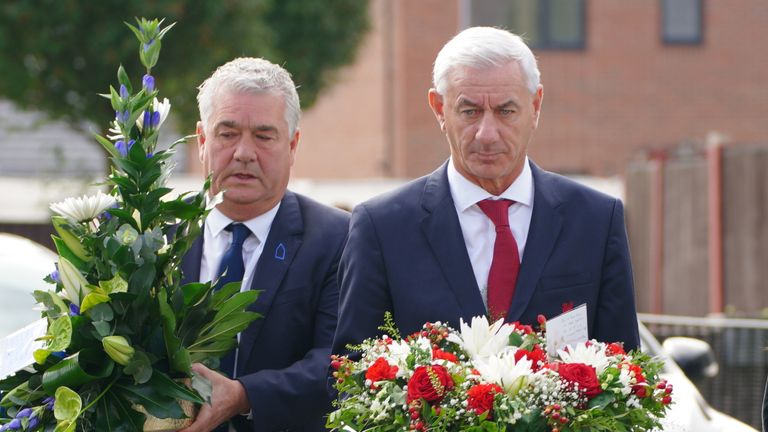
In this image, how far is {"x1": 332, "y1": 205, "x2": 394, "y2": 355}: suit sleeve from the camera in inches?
154

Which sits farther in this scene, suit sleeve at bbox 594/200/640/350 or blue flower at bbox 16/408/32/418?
suit sleeve at bbox 594/200/640/350

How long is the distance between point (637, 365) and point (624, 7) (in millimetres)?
25622

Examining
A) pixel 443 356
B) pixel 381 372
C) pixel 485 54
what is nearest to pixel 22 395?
pixel 381 372

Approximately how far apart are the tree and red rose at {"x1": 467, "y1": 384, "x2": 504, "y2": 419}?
1238 centimetres

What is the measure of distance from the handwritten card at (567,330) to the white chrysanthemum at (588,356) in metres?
0.07

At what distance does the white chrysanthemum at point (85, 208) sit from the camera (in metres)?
3.88

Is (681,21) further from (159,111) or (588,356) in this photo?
(588,356)

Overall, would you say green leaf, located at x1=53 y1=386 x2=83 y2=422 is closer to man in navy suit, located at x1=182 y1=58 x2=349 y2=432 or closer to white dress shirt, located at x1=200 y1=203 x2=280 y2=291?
man in navy suit, located at x1=182 y1=58 x2=349 y2=432

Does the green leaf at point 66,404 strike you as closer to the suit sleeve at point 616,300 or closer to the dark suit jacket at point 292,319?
the dark suit jacket at point 292,319

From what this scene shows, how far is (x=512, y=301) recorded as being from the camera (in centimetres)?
388

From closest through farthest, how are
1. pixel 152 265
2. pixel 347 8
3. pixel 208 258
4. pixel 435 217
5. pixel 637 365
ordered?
pixel 637 365 < pixel 152 265 < pixel 435 217 < pixel 208 258 < pixel 347 8

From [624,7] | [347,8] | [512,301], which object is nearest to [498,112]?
[512,301]

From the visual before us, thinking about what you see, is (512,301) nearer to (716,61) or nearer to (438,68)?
(438,68)

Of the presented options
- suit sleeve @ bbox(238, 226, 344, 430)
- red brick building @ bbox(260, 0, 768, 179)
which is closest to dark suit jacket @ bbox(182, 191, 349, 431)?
suit sleeve @ bbox(238, 226, 344, 430)
